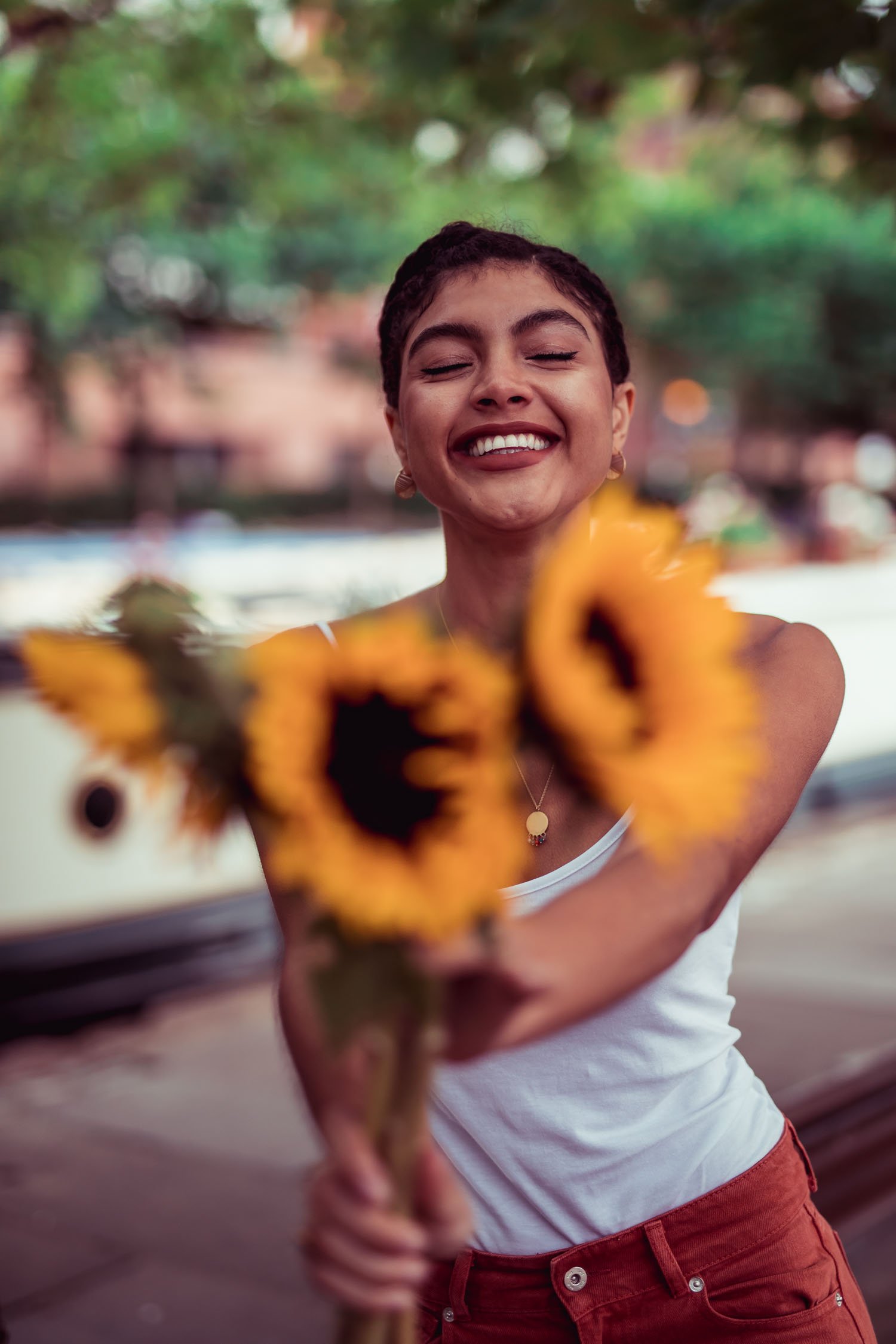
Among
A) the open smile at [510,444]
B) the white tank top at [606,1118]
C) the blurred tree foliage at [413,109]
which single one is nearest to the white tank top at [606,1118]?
the white tank top at [606,1118]

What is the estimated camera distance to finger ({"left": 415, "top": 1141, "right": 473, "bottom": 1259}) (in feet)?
2.98

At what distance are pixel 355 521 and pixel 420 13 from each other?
30124mm

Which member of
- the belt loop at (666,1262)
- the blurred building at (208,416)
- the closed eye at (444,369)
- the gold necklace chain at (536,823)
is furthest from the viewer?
the blurred building at (208,416)

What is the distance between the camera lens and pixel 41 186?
9.19 metres

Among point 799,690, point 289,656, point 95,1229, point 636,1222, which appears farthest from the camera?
point 95,1229

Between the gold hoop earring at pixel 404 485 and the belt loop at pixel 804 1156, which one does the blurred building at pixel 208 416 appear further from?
the belt loop at pixel 804 1156

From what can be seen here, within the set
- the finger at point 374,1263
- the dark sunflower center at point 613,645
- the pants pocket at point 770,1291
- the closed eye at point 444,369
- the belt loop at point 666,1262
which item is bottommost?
the pants pocket at point 770,1291

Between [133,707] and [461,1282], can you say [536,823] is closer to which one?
[461,1282]

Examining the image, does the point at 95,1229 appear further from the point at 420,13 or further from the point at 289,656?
the point at 289,656

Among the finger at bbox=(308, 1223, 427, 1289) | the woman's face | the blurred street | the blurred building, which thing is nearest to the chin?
the woman's face

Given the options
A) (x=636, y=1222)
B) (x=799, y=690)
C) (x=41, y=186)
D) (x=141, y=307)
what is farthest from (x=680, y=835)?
(x=141, y=307)

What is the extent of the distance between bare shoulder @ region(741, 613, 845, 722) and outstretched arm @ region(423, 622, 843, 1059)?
0.24ft

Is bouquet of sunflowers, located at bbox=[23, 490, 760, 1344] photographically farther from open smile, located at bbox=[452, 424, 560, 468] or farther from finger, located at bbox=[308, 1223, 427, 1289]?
open smile, located at bbox=[452, 424, 560, 468]

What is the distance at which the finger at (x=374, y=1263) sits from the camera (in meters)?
0.86
